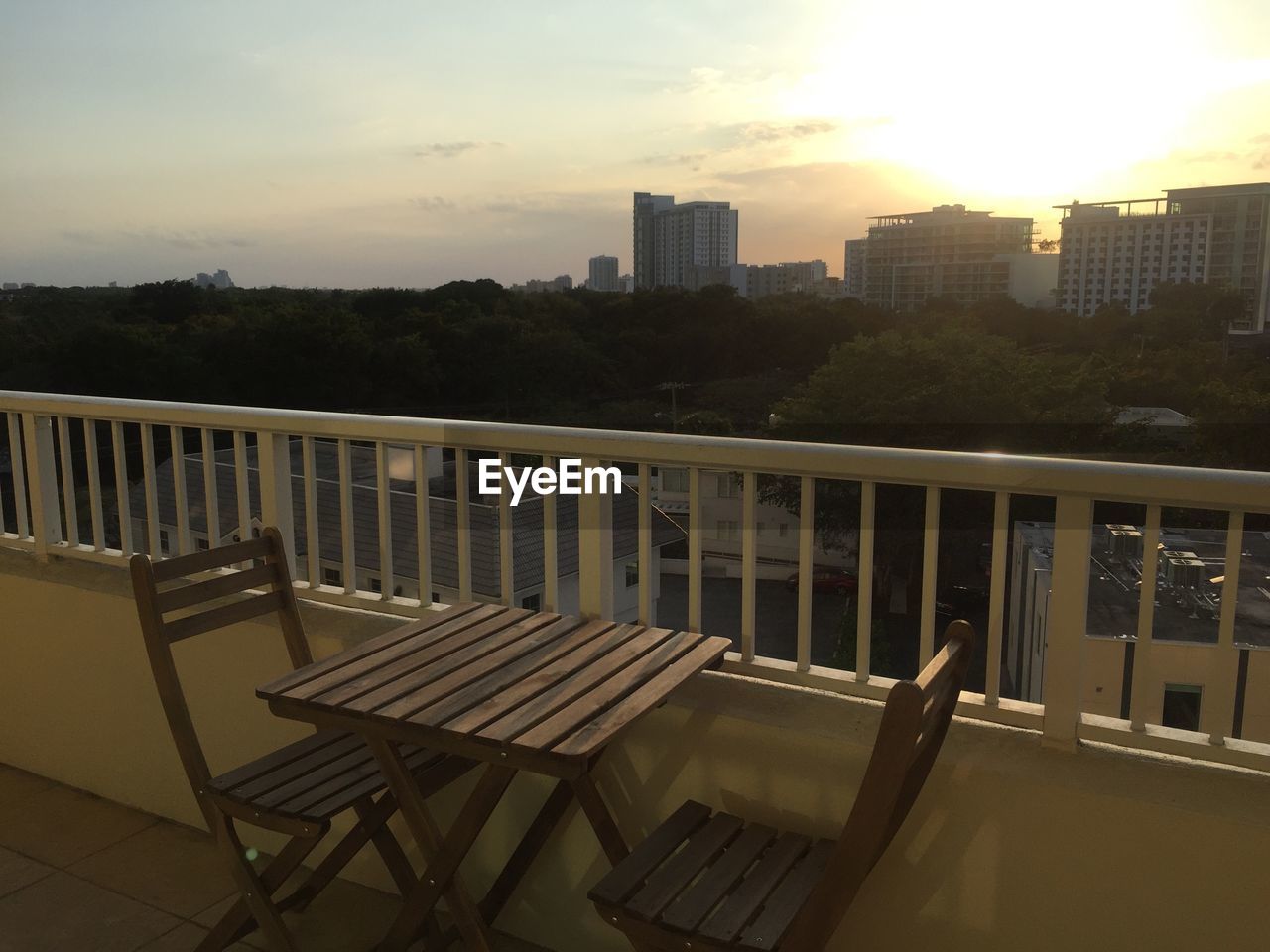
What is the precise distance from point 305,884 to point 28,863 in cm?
103

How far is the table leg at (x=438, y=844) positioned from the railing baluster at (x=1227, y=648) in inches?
52.6

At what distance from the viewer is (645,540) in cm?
250

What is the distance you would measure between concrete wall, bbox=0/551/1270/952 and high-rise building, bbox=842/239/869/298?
69.9 ft

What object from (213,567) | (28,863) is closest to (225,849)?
(213,567)

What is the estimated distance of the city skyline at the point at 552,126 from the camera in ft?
42.3

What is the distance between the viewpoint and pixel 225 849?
7.93 ft

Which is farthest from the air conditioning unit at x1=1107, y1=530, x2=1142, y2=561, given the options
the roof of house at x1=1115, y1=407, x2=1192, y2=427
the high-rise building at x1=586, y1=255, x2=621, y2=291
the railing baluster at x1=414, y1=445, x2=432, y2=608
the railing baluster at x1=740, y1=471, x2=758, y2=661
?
Result: the roof of house at x1=1115, y1=407, x2=1192, y2=427

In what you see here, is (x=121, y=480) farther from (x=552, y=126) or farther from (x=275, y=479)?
(x=552, y=126)

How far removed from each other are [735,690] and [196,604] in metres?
1.41

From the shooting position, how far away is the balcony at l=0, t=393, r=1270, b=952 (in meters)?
1.95

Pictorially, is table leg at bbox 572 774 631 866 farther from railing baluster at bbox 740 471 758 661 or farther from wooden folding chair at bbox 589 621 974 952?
railing baluster at bbox 740 471 758 661

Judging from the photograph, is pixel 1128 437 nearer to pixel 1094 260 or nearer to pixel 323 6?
pixel 1094 260

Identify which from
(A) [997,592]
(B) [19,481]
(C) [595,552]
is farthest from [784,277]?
(A) [997,592]

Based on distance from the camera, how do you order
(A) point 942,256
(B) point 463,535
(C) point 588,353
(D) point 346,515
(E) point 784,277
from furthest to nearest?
(A) point 942,256 < (E) point 784,277 < (C) point 588,353 < (D) point 346,515 < (B) point 463,535
